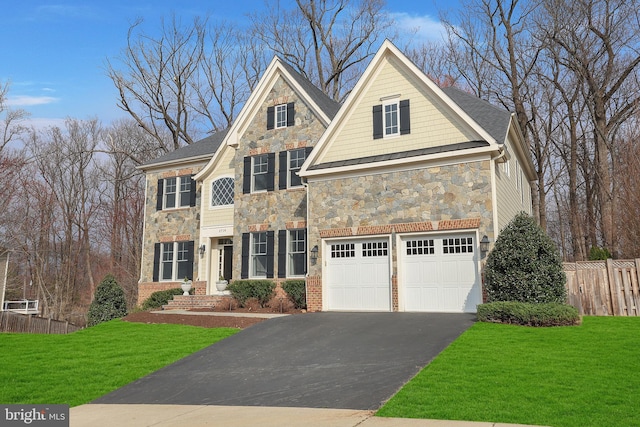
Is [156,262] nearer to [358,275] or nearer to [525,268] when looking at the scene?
[358,275]

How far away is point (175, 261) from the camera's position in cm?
2275

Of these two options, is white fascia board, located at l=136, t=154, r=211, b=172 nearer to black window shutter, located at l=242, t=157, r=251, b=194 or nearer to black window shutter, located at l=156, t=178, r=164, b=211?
black window shutter, located at l=156, t=178, r=164, b=211

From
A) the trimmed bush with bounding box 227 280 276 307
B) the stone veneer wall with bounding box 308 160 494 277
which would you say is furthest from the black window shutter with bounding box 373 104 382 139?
the trimmed bush with bounding box 227 280 276 307

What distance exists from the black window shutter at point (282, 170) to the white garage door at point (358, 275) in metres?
4.42

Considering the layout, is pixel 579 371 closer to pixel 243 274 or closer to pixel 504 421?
pixel 504 421

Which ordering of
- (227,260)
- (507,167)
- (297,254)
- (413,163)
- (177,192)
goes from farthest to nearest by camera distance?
1. (177,192)
2. (227,260)
3. (297,254)
4. (507,167)
5. (413,163)

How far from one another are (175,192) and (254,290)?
25.6 ft

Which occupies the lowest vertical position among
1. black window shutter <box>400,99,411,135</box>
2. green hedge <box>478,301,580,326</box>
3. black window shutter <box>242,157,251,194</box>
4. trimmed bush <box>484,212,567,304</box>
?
green hedge <box>478,301,580,326</box>

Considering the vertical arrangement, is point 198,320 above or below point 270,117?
below

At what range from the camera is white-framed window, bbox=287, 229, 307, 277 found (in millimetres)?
19062

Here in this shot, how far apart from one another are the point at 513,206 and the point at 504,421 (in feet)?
44.3

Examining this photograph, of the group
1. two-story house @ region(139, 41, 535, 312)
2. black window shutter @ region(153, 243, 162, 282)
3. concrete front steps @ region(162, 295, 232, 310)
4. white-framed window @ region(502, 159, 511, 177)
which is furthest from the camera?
black window shutter @ region(153, 243, 162, 282)

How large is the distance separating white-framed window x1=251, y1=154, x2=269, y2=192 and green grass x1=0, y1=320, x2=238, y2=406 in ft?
24.7

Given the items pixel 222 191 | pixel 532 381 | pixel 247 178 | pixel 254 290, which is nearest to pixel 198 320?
pixel 254 290
